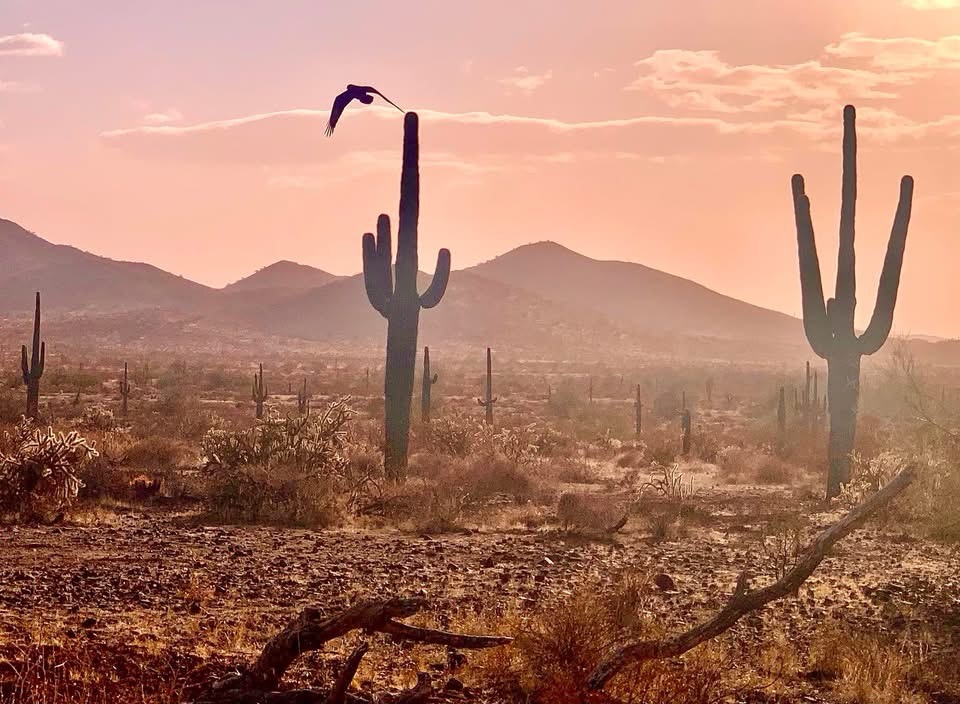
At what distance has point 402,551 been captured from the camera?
14242 millimetres

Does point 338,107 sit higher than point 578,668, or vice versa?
point 338,107

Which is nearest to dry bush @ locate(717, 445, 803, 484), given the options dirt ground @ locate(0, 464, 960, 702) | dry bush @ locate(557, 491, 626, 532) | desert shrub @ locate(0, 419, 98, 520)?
dirt ground @ locate(0, 464, 960, 702)

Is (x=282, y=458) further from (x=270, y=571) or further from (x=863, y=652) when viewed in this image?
(x=863, y=652)

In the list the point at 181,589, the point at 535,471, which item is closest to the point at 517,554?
the point at 181,589

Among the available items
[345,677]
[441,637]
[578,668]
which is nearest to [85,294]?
[578,668]

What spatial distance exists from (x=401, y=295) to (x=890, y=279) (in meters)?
9.76

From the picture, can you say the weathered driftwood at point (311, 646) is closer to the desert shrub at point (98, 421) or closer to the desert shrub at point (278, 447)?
the desert shrub at point (278, 447)

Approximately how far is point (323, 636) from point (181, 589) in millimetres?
4769

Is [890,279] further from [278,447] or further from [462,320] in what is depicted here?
[462,320]

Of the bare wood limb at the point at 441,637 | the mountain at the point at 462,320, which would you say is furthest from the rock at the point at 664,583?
the mountain at the point at 462,320

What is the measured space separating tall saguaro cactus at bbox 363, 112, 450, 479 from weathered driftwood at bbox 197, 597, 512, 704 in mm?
13240

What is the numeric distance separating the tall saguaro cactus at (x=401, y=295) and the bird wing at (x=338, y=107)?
1384 mm

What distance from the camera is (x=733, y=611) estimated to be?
8086 mm

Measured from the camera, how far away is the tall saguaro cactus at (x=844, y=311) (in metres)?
21.9
